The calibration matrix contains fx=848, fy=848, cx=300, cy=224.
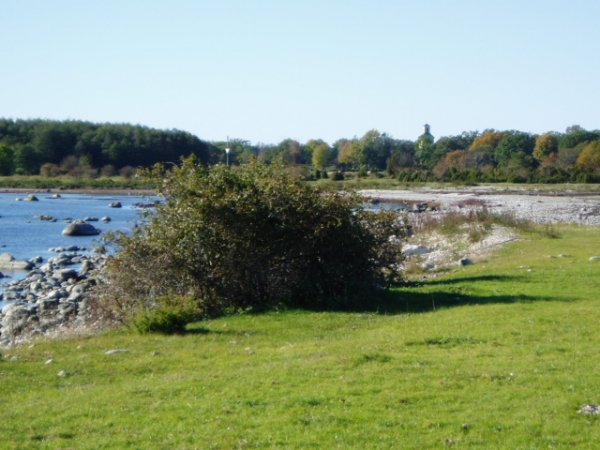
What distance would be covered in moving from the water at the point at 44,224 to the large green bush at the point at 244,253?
11.2ft

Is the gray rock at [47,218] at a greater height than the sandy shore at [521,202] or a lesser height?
lesser

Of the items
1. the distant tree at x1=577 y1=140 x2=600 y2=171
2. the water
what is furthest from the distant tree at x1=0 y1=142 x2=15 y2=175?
the distant tree at x1=577 y1=140 x2=600 y2=171

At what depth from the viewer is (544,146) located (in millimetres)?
147750

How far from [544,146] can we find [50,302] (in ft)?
428

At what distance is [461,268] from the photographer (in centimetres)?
2886

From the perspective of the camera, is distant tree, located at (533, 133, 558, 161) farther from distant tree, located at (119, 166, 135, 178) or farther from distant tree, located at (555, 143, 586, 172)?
distant tree, located at (119, 166, 135, 178)

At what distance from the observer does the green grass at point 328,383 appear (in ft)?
29.8

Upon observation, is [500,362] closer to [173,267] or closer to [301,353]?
[301,353]

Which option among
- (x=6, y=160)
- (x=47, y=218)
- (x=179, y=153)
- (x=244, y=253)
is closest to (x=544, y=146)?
(x=179, y=153)

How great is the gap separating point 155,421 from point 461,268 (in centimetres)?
2037

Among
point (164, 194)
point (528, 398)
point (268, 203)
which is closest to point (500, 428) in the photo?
point (528, 398)

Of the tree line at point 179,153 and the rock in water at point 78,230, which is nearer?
the rock in water at point 78,230

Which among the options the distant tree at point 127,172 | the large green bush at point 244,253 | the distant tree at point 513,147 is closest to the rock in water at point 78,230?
the large green bush at point 244,253

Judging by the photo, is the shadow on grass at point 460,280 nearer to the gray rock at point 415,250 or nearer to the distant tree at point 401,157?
the gray rock at point 415,250
